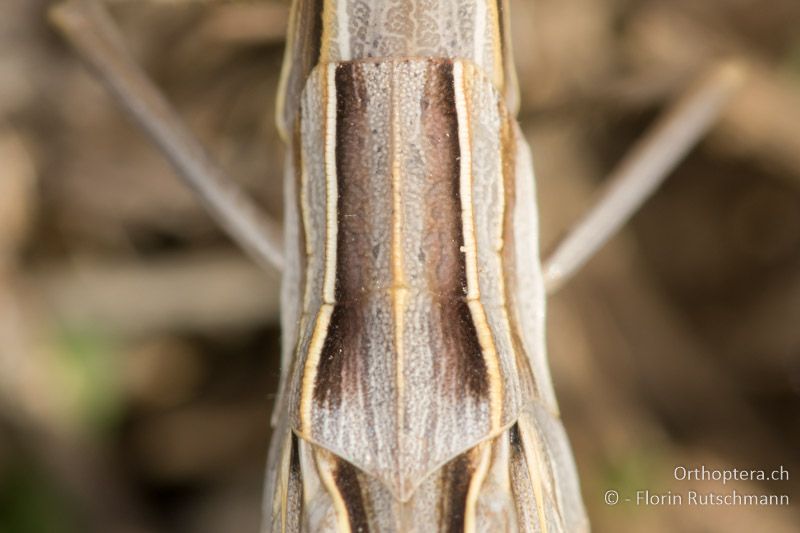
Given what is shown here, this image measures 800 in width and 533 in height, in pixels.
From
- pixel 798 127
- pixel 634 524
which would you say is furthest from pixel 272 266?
pixel 798 127

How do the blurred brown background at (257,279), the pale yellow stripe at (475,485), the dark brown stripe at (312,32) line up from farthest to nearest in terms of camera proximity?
the blurred brown background at (257,279) → the dark brown stripe at (312,32) → the pale yellow stripe at (475,485)

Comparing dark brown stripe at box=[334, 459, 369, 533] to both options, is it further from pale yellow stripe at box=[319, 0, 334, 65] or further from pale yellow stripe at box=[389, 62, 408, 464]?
pale yellow stripe at box=[319, 0, 334, 65]

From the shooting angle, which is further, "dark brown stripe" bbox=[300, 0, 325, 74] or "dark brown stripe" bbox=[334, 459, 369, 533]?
"dark brown stripe" bbox=[300, 0, 325, 74]

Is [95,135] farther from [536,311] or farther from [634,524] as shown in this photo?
[634,524]

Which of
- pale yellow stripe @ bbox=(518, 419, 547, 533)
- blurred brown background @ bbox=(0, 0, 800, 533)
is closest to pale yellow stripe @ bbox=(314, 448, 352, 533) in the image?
pale yellow stripe @ bbox=(518, 419, 547, 533)

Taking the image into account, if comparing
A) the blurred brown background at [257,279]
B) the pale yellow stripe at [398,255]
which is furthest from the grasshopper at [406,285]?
the blurred brown background at [257,279]

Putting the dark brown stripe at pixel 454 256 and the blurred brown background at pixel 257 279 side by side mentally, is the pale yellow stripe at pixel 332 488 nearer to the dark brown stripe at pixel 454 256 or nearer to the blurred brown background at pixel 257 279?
the dark brown stripe at pixel 454 256

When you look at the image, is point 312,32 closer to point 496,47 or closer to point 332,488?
point 496,47

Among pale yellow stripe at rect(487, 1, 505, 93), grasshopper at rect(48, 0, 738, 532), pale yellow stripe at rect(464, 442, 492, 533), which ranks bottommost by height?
pale yellow stripe at rect(464, 442, 492, 533)
